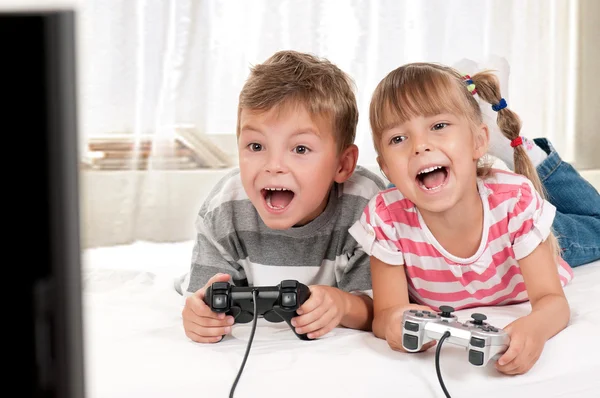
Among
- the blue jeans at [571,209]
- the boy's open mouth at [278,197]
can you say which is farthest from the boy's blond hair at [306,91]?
the blue jeans at [571,209]

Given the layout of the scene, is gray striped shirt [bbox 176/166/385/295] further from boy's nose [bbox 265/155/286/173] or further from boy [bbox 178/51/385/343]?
boy's nose [bbox 265/155/286/173]

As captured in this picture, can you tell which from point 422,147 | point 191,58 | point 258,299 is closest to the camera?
point 258,299

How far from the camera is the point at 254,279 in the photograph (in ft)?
4.31

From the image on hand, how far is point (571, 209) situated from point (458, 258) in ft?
1.77

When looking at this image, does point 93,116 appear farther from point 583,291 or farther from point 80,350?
point 80,350

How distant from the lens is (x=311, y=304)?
1.00 metres

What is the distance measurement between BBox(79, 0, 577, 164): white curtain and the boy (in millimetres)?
749

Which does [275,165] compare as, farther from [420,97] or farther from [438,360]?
[438,360]

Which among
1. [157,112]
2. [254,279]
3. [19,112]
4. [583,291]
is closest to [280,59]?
[254,279]

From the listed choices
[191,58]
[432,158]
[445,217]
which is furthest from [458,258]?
[191,58]

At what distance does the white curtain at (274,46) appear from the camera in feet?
6.55

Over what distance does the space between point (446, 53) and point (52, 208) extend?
2.32m

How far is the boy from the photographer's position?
1156 millimetres

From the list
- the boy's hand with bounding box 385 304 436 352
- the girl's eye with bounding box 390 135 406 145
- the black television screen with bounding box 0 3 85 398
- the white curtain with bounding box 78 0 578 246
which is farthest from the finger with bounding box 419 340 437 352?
the white curtain with bounding box 78 0 578 246
